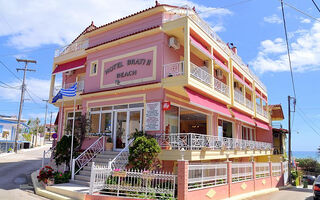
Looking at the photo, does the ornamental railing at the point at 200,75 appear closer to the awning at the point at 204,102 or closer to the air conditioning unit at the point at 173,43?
the awning at the point at 204,102

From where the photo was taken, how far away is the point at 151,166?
993 centimetres

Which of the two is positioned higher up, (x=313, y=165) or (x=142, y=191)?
(x=142, y=191)

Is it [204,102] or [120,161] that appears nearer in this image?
[120,161]

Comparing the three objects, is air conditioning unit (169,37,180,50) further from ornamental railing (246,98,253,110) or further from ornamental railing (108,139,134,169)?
ornamental railing (246,98,253,110)

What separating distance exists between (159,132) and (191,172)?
11.0 ft

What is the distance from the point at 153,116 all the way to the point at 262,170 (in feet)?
28.2

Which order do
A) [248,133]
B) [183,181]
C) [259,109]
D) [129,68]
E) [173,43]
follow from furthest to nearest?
[248,133] → [259,109] → [129,68] → [173,43] → [183,181]

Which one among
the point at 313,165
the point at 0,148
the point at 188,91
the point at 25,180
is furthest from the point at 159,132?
the point at 313,165

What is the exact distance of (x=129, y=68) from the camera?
1419 centimetres

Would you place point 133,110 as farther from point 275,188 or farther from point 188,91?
point 275,188

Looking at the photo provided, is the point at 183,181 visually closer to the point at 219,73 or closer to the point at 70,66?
the point at 219,73

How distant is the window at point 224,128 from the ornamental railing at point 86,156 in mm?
8557

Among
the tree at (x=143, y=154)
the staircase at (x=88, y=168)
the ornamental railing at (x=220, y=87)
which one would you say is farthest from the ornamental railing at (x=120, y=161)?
the ornamental railing at (x=220, y=87)

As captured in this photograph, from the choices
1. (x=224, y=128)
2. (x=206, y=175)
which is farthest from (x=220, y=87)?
(x=206, y=175)
